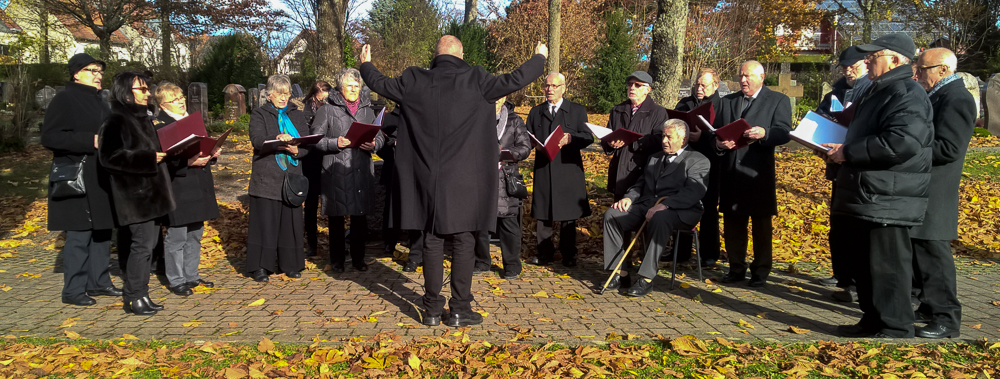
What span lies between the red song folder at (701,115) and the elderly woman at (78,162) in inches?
193

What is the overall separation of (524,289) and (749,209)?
6.89 ft

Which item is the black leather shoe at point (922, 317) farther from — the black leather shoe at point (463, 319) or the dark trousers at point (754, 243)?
the black leather shoe at point (463, 319)

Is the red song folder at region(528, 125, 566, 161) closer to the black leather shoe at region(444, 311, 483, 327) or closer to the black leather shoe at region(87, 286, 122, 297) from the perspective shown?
the black leather shoe at region(444, 311, 483, 327)

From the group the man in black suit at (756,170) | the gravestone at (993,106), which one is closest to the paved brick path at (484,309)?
the man in black suit at (756,170)

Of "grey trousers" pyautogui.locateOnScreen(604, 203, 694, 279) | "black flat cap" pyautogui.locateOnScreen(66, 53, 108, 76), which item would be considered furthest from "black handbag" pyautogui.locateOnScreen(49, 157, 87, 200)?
"grey trousers" pyautogui.locateOnScreen(604, 203, 694, 279)

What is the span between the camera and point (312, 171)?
7371mm

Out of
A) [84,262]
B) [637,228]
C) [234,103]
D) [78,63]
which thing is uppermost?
[234,103]

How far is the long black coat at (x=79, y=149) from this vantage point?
5.64 metres

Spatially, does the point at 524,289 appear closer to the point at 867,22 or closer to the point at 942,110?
the point at 942,110

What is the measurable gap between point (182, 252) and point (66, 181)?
106cm

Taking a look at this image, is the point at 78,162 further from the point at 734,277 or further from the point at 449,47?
the point at 734,277

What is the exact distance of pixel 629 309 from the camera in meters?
5.68

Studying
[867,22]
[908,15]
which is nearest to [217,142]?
[908,15]

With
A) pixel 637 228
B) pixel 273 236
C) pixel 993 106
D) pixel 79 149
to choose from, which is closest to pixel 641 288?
pixel 637 228
